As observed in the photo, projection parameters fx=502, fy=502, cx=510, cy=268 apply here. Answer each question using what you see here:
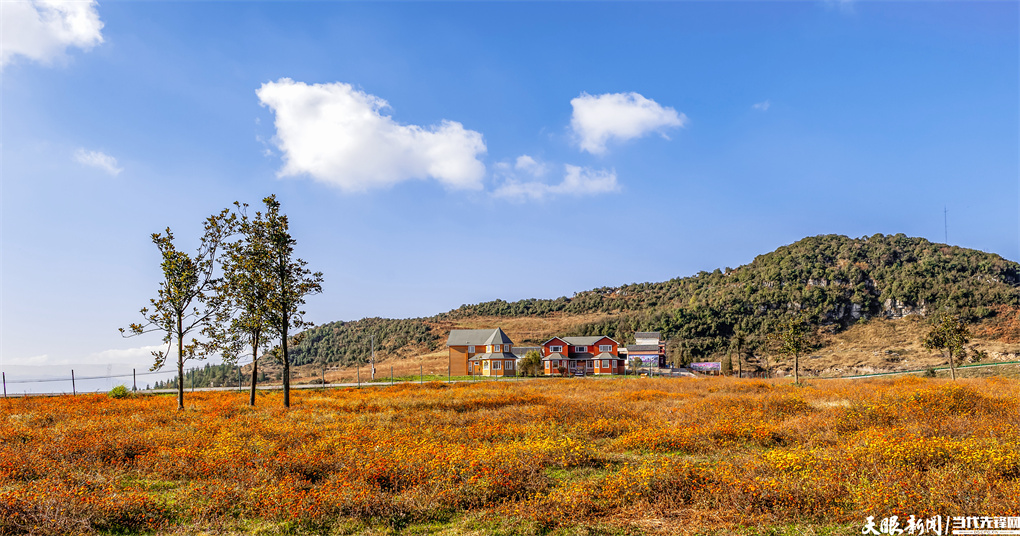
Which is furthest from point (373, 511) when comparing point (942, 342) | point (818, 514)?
point (942, 342)

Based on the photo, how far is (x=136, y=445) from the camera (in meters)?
15.3

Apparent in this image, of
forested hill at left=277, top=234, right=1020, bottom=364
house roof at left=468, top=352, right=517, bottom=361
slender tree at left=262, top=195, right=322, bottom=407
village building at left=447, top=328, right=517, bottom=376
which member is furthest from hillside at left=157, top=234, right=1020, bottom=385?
slender tree at left=262, top=195, right=322, bottom=407

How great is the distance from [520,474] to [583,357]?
2762 inches

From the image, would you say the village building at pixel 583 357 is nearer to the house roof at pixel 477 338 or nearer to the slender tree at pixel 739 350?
the house roof at pixel 477 338

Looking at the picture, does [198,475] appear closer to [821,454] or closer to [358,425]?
[358,425]

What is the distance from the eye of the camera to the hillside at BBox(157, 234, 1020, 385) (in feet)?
333

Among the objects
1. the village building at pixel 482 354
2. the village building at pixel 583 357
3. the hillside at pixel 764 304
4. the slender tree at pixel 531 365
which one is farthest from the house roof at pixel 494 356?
the hillside at pixel 764 304

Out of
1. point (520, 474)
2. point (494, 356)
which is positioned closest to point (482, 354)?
point (494, 356)

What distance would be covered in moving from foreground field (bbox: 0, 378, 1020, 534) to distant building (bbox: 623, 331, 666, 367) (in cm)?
5896

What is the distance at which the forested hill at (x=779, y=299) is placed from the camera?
104 metres

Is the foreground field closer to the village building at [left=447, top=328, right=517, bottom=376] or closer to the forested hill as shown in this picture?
the village building at [left=447, top=328, right=517, bottom=376]

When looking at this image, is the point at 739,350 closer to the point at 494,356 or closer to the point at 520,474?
the point at 494,356

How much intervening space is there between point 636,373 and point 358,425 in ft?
206

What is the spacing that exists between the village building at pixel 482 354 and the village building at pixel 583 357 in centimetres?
584
